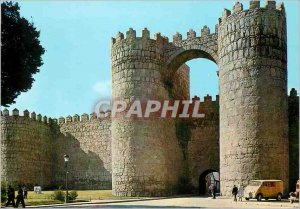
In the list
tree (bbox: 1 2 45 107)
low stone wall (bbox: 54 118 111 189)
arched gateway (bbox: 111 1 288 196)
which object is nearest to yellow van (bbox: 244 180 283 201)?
arched gateway (bbox: 111 1 288 196)

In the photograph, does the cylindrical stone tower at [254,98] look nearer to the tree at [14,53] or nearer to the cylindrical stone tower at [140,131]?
the cylindrical stone tower at [140,131]

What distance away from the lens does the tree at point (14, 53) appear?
24625 mm

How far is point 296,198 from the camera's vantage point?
68.2ft

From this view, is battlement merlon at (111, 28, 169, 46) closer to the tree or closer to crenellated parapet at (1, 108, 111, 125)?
the tree

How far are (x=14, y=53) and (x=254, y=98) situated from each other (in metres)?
11.7

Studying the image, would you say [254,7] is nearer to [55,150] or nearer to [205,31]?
[205,31]

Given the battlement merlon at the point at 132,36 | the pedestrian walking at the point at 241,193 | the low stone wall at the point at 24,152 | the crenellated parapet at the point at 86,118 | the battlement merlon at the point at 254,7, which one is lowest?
the pedestrian walking at the point at 241,193

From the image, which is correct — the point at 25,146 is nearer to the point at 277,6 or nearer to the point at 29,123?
the point at 29,123

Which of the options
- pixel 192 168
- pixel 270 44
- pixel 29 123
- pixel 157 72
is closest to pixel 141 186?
pixel 192 168

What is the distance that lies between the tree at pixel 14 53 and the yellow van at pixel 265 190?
1163 centimetres

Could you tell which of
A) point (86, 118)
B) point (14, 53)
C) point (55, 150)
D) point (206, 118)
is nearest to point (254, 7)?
point (206, 118)

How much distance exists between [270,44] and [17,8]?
41.0 feet

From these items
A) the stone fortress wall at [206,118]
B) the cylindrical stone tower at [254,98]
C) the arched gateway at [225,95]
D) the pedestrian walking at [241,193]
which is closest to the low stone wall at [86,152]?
the stone fortress wall at [206,118]

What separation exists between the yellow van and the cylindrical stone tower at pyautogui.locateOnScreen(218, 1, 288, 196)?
135cm
